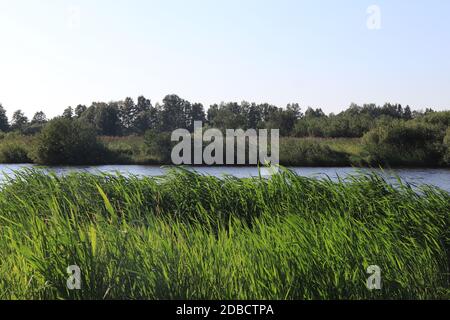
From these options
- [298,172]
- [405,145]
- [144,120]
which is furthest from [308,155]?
[144,120]

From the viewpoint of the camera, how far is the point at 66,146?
3416cm

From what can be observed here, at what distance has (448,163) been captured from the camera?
109ft

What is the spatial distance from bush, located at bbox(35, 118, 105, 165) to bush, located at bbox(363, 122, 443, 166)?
57.3ft

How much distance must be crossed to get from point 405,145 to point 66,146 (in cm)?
2124

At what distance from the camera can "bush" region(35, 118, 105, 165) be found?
1347 inches

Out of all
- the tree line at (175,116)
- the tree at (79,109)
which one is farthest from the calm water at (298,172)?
the tree at (79,109)

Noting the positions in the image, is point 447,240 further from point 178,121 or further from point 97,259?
point 178,121

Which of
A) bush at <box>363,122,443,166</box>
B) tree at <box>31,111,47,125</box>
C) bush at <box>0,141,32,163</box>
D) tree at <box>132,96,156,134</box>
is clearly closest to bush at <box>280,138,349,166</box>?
bush at <box>363,122,443,166</box>

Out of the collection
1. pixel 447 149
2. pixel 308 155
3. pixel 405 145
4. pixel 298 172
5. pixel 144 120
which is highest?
pixel 144 120

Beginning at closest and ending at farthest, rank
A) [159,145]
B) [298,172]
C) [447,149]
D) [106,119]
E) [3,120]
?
1. [298,172]
2. [447,149]
3. [159,145]
4. [106,119]
5. [3,120]

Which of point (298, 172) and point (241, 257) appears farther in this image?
point (298, 172)

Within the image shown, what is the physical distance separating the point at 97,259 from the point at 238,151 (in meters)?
26.9

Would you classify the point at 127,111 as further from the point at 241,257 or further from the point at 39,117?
the point at 241,257

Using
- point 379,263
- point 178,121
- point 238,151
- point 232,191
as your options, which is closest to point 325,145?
point 238,151
